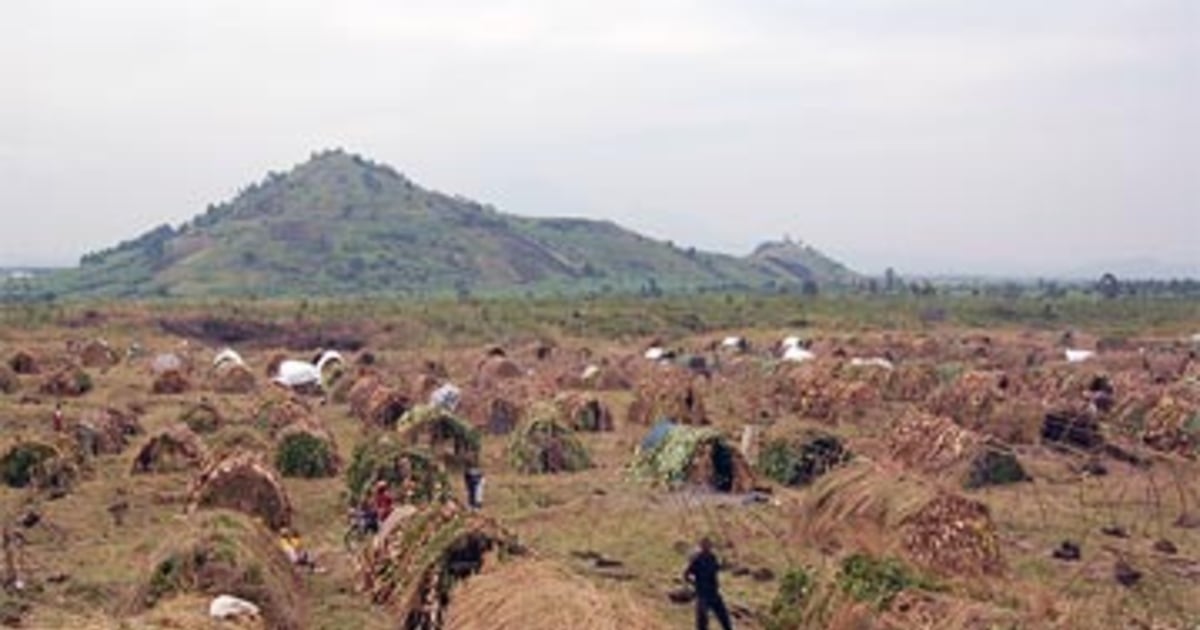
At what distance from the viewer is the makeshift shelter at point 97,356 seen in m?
58.4

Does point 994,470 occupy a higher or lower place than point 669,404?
lower

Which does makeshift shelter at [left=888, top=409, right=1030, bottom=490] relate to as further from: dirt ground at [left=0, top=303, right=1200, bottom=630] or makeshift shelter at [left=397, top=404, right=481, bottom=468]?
makeshift shelter at [left=397, top=404, right=481, bottom=468]

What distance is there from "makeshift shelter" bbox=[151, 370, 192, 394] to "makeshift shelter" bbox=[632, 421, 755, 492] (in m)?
24.9

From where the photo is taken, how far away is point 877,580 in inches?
580

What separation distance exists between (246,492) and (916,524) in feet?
38.0

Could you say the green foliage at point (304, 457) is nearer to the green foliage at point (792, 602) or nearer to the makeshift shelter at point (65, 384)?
the green foliage at point (792, 602)

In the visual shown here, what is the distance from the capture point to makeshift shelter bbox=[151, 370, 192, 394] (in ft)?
155

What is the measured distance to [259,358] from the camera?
208 ft

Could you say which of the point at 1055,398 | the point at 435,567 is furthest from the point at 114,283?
the point at 435,567

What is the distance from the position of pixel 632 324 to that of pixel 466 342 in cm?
1189

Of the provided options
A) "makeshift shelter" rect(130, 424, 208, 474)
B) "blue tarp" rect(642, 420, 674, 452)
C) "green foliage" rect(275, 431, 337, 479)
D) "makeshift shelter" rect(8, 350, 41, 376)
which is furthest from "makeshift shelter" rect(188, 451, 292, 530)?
"makeshift shelter" rect(8, 350, 41, 376)

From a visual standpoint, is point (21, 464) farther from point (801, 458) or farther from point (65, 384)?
point (65, 384)

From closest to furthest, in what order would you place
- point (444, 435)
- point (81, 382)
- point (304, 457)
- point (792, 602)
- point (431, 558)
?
point (792, 602) < point (431, 558) < point (304, 457) < point (444, 435) < point (81, 382)

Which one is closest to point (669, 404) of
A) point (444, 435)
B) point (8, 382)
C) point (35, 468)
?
point (444, 435)
